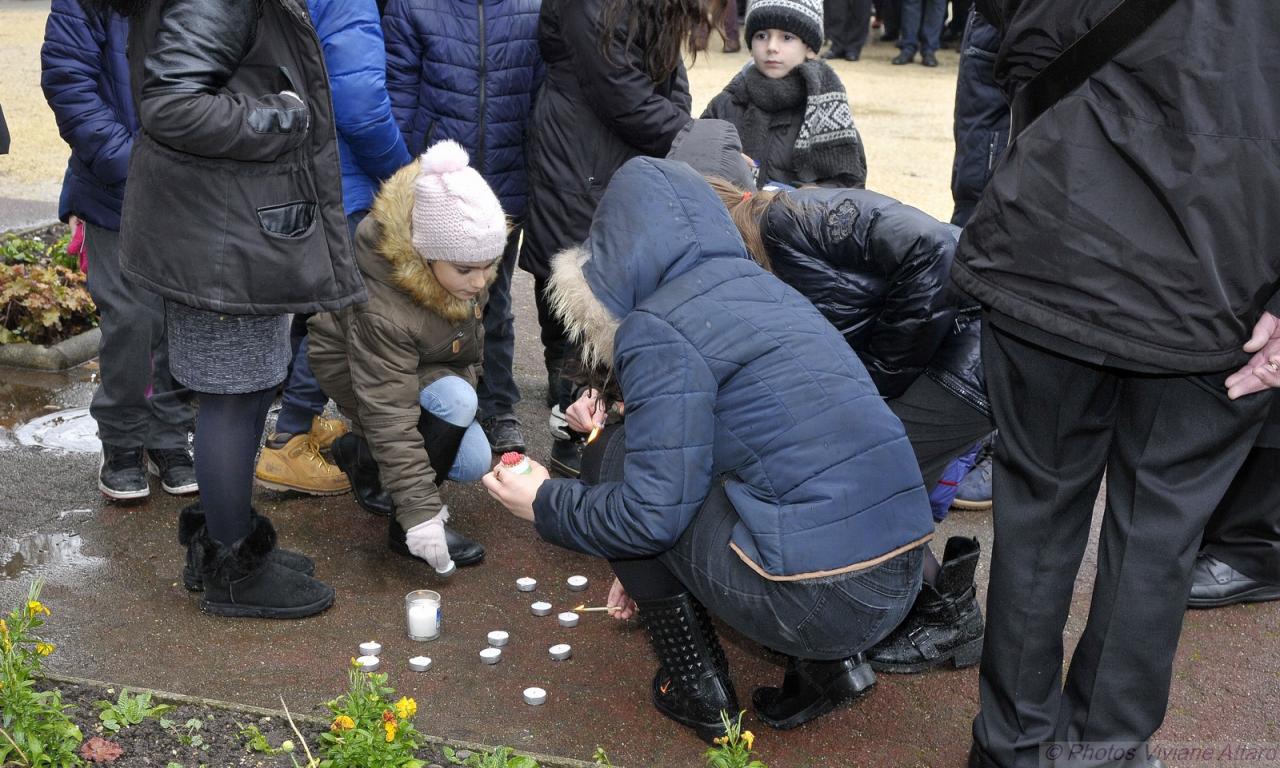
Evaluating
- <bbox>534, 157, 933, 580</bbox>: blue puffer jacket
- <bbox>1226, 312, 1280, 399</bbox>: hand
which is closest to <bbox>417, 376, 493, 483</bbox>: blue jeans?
<bbox>534, 157, 933, 580</bbox>: blue puffer jacket

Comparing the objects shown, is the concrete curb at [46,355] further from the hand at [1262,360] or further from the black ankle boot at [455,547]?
the hand at [1262,360]

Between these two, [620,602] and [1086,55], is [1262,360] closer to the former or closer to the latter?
[1086,55]

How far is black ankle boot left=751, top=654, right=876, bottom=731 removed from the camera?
3162 millimetres

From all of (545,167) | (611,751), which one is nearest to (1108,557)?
(611,751)

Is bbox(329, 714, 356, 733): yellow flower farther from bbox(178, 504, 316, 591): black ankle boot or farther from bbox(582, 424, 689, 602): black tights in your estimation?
bbox(178, 504, 316, 591): black ankle boot

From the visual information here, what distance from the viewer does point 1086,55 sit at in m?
2.46

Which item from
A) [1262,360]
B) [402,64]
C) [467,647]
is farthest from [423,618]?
[1262,360]

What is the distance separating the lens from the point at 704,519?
303cm

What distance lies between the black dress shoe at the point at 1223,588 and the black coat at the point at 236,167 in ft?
8.52

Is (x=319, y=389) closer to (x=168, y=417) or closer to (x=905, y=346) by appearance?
(x=168, y=417)

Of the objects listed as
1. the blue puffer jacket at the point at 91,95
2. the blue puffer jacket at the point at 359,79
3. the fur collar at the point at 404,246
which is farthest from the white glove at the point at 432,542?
the blue puffer jacket at the point at 91,95

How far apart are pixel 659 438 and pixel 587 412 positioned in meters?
0.75

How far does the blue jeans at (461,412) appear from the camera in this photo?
12.9 ft

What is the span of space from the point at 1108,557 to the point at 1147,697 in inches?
12.2
